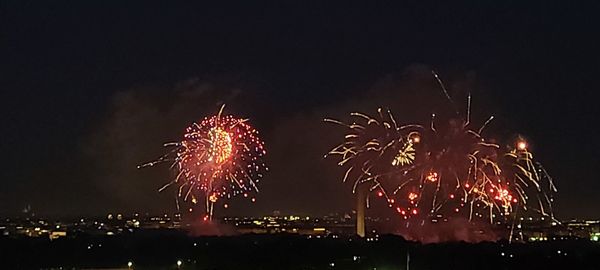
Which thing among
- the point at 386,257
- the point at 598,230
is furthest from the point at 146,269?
the point at 598,230

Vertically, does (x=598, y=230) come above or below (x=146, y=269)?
above

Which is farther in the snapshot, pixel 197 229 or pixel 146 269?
pixel 197 229

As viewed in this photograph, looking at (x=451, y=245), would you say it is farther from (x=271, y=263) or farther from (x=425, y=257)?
(x=271, y=263)

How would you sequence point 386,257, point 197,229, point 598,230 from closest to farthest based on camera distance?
point 386,257 → point 197,229 → point 598,230

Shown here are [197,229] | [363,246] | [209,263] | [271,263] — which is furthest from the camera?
[197,229]

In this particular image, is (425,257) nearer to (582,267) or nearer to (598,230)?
(582,267)

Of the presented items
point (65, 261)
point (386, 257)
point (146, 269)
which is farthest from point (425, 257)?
point (65, 261)
